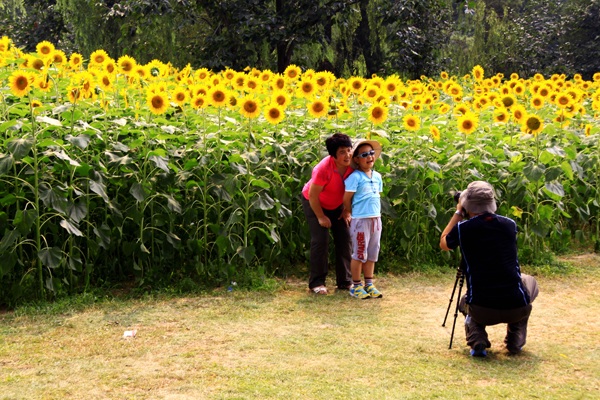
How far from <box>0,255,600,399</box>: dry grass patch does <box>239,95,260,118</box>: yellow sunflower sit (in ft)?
4.44

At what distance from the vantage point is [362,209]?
6020 millimetres

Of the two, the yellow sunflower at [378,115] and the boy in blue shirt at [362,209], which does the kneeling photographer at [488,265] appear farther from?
the yellow sunflower at [378,115]

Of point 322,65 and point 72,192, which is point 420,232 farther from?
point 322,65

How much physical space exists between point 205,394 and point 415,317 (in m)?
2.03

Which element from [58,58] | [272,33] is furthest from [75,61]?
[272,33]

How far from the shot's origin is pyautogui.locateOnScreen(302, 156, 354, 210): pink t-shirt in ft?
19.7

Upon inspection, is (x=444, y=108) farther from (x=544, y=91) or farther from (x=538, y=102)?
(x=544, y=91)

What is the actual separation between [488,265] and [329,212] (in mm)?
1850

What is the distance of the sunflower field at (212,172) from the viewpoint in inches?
229

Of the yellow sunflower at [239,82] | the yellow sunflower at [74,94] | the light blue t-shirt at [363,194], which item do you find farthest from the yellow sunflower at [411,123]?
the yellow sunflower at [74,94]

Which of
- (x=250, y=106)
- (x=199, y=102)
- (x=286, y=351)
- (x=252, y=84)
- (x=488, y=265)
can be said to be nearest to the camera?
(x=488, y=265)

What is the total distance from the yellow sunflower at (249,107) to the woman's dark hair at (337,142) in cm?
68

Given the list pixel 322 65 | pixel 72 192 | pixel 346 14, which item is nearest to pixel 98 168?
pixel 72 192

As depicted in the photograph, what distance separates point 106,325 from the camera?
5.27m
